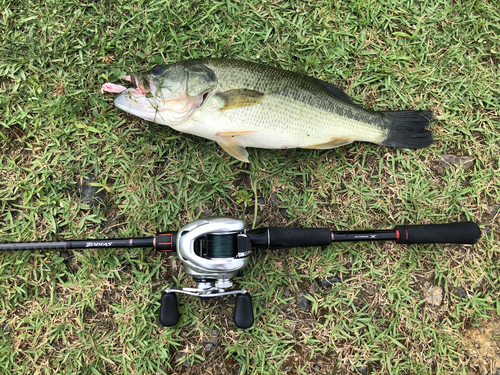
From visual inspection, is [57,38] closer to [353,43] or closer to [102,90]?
[102,90]

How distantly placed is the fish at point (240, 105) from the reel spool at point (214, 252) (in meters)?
0.63

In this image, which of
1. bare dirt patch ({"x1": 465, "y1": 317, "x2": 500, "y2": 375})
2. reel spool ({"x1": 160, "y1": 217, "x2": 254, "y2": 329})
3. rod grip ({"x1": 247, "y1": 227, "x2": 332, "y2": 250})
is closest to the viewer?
reel spool ({"x1": 160, "y1": 217, "x2": 254, "y2": 329})

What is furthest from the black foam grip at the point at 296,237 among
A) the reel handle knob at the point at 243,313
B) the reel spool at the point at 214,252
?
the reel handle knob at the point at 243,313

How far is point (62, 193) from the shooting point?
9.14 feet

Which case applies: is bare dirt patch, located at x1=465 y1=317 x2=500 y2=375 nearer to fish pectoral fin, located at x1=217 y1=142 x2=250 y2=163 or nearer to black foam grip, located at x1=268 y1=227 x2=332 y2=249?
black foam grip, located at x1=268 y1=227 x2=332 y2=249

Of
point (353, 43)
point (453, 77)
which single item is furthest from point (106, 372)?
point (453, 77)

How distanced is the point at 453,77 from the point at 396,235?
5.23 ft

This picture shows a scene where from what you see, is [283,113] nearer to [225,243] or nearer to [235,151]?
[235,151]

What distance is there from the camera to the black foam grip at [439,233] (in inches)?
102

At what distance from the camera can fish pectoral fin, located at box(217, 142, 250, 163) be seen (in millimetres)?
2654

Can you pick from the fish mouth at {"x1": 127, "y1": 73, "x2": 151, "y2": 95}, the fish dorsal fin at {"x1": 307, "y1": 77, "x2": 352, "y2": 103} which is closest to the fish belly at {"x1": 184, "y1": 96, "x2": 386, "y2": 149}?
the fish dorsal fin at {"x1": 307, "y1": 77, "x2": 352, "y2": 103}

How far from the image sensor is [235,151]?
2.66m

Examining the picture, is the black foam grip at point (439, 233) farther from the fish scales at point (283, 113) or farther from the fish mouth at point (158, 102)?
the fish mouth at point (158, 102)

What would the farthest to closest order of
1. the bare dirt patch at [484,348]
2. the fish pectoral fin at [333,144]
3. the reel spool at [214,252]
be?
the bare dirt patch at [484,348], the fish pectoral fin at [333,144], the reel spool at [214,252]
